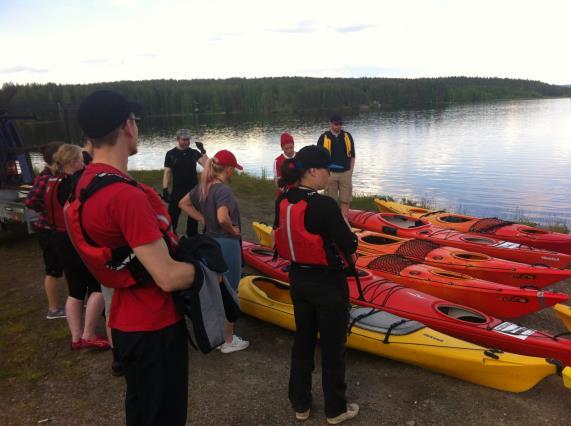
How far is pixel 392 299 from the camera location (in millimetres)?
4641

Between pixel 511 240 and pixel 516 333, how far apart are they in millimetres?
3525

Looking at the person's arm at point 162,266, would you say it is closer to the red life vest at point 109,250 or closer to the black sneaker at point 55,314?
the red life vest at point 109,250

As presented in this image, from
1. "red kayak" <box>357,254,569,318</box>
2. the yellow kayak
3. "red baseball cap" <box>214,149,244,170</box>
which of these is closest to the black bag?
"red baseball cap" <box>214,149,244,170</box>

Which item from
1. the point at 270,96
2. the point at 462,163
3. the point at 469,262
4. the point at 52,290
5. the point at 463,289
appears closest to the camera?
the point at 52,290

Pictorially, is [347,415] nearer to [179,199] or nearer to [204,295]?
[204,295]

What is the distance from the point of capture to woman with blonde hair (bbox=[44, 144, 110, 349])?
385 centimetres

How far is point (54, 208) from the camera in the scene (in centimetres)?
399

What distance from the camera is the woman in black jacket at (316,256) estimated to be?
108 inches

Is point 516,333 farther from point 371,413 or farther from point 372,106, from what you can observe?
point 372,106

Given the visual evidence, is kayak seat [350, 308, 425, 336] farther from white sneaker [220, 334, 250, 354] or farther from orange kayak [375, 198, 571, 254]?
orange kayak [375, 198, 571, 254]

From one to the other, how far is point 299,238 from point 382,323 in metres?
1.78

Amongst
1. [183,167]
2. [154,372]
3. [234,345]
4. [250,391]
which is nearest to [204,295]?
[154,372]

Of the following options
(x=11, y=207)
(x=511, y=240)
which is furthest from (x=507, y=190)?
(x=11, y=207)

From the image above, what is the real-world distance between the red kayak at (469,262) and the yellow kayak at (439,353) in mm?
1931
